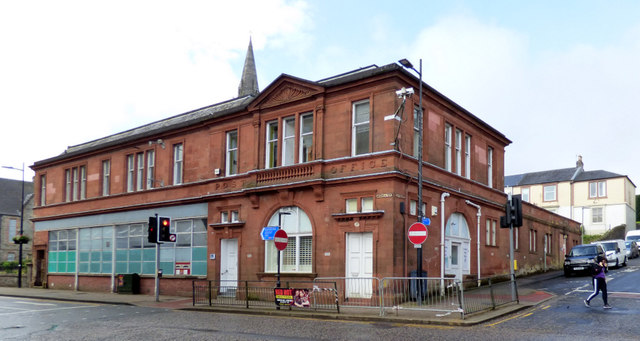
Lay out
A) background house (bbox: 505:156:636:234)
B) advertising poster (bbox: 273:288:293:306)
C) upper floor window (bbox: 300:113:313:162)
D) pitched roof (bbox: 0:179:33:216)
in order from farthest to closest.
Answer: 1. pitched roof (bbox: 0:179:33:216)
2. background house (bbox: 505:156:636:234)
3. upper floor window (bbox: 300:113:313:162)
4. advertising poster (bbox: 273:288:293:306)

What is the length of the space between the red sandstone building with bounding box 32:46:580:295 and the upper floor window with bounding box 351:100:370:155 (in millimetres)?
59

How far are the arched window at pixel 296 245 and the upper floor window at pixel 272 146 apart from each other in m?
2.25

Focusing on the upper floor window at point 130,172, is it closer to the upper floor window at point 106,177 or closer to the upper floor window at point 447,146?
the upper floor window at point 106,177

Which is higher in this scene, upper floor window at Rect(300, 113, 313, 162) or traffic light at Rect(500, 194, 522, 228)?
upper floor window at Rect(300, 113, 313, 162)

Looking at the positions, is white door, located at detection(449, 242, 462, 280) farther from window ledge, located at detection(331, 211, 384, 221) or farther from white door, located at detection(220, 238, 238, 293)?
white door, located at detection(220, 238, 238, 293)

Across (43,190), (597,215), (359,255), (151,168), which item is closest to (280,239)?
(359,255)

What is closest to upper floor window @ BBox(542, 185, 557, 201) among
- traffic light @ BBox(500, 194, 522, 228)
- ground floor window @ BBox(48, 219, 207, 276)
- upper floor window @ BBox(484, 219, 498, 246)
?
upper floor window @ BBox(484, 219, 498, 246)

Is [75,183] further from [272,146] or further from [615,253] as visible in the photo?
[615,253]

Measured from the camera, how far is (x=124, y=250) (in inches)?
1216

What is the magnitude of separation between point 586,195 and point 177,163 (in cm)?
4997

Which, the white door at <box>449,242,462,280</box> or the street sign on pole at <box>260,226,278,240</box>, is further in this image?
the white door at <box>449,242,462,280</box>

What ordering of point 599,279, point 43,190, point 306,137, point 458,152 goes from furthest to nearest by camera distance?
point 43,190
point 458,152
point 306,137
point 599,279

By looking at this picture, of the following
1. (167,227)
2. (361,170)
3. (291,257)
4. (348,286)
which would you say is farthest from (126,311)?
(361,170)

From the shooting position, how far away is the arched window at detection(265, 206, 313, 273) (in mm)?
22297
